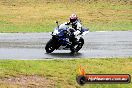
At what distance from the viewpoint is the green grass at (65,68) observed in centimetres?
1505

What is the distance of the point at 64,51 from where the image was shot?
20625 millimetres

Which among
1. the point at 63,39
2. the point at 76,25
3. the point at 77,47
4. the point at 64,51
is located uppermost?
the point at 76,25

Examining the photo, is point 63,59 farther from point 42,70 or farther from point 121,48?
point 121,48

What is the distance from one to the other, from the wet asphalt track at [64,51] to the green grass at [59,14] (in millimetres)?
2830

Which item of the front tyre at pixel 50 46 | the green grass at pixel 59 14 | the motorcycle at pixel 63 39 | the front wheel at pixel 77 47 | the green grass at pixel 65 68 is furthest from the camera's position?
the green grass at pixel 59 14

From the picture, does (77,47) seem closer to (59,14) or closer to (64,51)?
(64,51)

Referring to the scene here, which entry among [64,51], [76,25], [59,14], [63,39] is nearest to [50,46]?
[63,39]

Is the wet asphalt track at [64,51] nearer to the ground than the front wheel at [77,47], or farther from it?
nearer to the ground

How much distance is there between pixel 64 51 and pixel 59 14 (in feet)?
49.2

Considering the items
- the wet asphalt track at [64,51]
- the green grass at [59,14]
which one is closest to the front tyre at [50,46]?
the wet asphalt track at [64,51]

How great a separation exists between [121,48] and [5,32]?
847 cm

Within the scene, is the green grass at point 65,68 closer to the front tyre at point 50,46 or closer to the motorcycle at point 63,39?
the motorcycle at point 63,39

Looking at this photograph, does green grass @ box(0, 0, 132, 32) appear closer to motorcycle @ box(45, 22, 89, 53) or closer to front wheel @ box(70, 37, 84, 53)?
front wheel @ box(70, 37, 84, 53)

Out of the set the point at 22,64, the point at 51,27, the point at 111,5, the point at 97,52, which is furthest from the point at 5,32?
the point at 111,5
